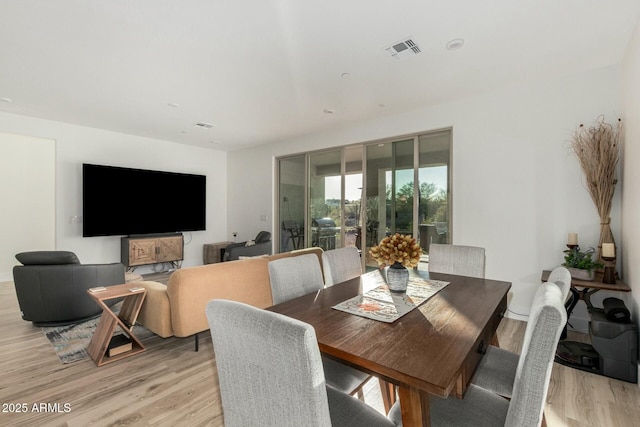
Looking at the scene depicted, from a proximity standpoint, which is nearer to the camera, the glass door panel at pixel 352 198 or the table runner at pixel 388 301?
the table runner at pixel 388 301

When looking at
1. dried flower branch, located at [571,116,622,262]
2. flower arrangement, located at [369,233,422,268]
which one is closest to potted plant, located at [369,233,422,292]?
flower arrangement, located at [369,233,422,268]

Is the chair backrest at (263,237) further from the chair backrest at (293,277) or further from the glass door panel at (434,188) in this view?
the chair backrest at (293,277)

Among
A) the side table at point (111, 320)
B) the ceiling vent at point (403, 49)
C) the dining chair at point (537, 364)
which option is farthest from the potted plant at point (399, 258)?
the side table at point (111, 320)

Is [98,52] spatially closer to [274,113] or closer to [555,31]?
[274,113]

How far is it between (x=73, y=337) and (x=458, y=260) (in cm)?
376

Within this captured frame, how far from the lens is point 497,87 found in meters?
3.61

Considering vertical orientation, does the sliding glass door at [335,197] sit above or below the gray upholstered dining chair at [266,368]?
above

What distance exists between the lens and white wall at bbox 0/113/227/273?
5016 mm

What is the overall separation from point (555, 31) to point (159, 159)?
6565 millimetres

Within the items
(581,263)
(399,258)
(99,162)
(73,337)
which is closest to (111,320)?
(73,337)

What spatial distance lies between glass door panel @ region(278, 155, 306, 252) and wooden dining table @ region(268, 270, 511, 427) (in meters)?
4.37

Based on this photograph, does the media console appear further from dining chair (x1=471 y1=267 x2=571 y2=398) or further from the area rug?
dining chair (x1=471 y1=267 x2=571 y2=398)

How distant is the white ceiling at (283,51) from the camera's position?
2229 millimetres

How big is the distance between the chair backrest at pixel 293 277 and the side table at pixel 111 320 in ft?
5.08
